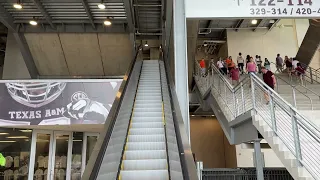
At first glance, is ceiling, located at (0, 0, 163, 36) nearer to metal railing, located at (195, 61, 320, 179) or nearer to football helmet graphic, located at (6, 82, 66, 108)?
football helmet graphic, located at (6, 82, 66, 108)

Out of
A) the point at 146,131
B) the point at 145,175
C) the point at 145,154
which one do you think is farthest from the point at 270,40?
the point at 145,175

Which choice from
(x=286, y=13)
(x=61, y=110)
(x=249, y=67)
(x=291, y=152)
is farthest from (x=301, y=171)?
(x=61, y=110)

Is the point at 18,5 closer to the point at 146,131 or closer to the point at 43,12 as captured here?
the point at 43,12

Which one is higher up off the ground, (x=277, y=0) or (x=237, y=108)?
(x=277, y=0)

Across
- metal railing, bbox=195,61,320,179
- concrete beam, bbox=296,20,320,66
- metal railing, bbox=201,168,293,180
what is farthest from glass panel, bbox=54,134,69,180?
concrete beam, bbox=296,20,320,66

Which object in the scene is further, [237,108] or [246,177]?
[246,177]

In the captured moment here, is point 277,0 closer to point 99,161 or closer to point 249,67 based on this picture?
point 249,67

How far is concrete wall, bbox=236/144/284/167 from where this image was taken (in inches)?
583

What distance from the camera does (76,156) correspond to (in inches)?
427

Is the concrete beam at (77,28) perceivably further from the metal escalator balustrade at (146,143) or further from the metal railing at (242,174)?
the metal railing at (242,174)

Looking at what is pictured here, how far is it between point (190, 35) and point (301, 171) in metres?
8.82

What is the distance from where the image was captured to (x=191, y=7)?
7.14 meters

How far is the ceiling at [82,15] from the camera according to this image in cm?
1213

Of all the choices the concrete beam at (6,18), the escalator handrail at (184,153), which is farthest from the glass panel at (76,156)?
the escalator handrail at (184,153)
